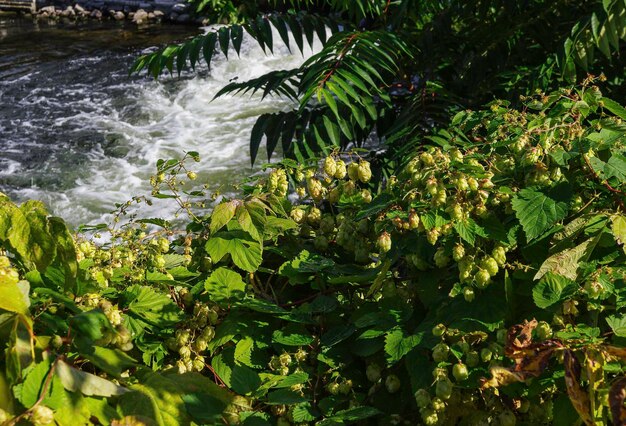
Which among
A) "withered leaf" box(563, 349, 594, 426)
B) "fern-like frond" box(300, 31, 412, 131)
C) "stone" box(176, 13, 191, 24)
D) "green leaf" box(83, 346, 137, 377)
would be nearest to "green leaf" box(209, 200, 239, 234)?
"green leaf" box(83, 346, 137, 377)

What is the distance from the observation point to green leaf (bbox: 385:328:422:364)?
1.60 meters

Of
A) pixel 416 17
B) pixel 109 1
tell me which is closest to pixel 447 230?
pixel 416 17

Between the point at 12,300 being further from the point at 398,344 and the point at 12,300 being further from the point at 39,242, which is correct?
the point at 398,344

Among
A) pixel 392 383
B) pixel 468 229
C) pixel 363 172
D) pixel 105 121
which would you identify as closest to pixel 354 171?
pixel 363 172

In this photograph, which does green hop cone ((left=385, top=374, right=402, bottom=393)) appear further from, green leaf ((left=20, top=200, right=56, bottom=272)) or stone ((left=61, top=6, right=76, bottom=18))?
stone ((left=61, top=6, right=76, bottom=18))

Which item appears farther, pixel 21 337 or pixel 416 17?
pixel 416 17

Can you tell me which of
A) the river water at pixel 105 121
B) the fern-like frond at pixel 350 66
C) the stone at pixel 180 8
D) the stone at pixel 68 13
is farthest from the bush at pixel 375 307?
the stone at pixel 68 13

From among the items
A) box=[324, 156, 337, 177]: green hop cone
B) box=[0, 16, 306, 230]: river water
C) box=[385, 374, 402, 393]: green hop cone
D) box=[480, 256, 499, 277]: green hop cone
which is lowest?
box=[0, 16, 306, 230]: river water

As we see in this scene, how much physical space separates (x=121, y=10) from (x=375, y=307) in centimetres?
1494

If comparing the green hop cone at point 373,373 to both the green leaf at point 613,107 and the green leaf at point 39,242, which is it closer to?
the green leaf at point 39,242

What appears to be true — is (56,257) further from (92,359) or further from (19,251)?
(92,359)

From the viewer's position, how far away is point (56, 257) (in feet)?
5.16

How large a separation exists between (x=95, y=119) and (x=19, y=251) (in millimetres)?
8115

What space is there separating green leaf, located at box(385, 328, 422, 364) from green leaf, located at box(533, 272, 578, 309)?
27 cm
